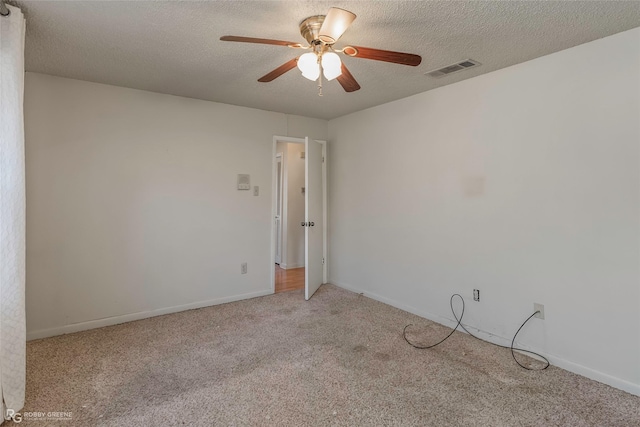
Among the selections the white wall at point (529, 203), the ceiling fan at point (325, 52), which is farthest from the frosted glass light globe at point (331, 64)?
the white wall at point (529, 203)

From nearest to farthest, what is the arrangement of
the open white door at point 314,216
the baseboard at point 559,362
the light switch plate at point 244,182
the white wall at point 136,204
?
the baseboard at point 559,362
the white wall at point 136,204
the light switch plate at point 244,182
the open white door at point 314,216

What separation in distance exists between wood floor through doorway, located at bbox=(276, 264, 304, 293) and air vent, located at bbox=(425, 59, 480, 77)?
3144 mm

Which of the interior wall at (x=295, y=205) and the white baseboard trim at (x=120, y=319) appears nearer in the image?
the white baseboard trim at (x=120, y=319)

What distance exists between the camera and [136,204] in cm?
329

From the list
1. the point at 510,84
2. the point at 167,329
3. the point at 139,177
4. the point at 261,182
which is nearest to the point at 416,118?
the point at 510,84

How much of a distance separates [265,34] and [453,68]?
161 centimetres

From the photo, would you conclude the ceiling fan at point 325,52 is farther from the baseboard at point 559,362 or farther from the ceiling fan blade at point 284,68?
the baseboard at point 559,362

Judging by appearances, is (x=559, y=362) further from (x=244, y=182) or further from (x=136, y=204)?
(x=136, y=204)

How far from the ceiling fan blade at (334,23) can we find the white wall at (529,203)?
1.78m

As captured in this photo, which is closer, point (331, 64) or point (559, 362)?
point (331, 64)

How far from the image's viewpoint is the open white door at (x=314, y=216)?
4.06 metres

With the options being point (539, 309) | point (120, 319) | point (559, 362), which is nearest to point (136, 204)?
point (120, 319)

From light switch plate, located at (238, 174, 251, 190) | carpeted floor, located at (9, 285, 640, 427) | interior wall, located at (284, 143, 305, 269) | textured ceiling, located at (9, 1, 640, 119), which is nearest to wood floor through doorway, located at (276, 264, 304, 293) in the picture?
interior wall, located at (284, 143, 305, 269)

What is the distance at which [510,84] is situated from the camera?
266 cm
